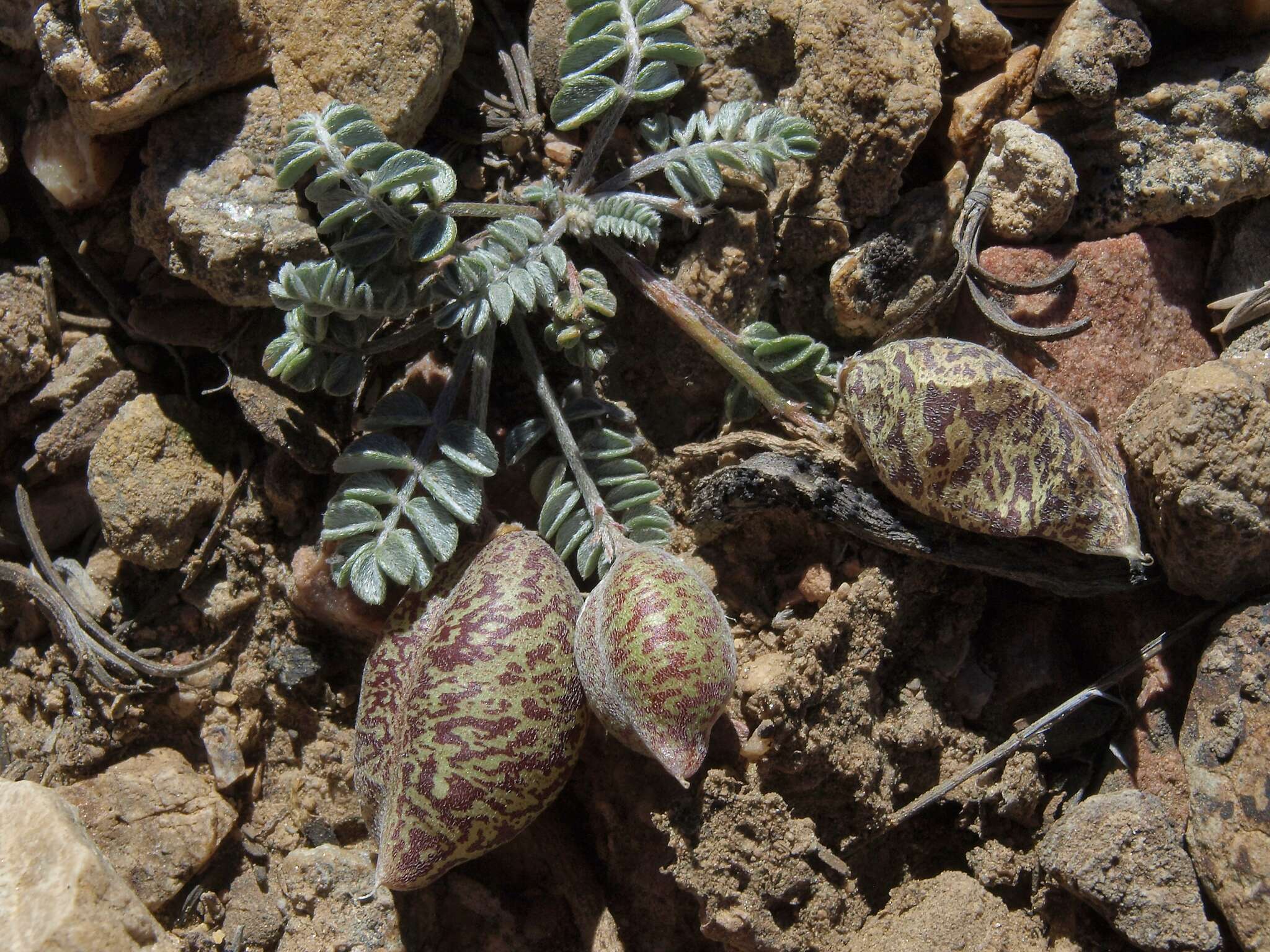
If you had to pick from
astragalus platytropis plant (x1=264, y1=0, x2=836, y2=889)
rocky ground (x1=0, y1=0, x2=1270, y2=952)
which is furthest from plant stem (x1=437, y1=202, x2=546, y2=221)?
rocky ground (x1=0, y1=0, x2=1270, y2=952)

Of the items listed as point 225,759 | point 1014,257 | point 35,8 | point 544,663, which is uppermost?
point 35,8

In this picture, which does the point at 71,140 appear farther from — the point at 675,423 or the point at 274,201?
the point at 675,423

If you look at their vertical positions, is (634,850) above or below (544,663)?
below

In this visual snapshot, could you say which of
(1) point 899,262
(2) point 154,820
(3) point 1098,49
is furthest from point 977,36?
(2) point 154,820

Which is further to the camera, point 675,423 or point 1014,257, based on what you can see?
point 675,423

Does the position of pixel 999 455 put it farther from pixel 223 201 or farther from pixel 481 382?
pixel 223 201

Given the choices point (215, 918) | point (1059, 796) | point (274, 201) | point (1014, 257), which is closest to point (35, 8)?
point (274, 201)
